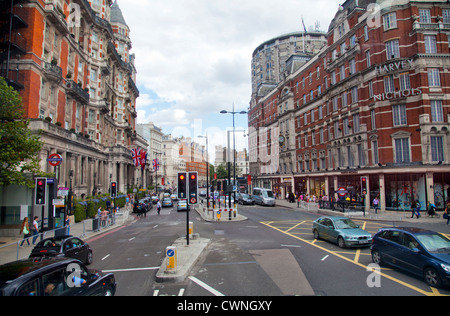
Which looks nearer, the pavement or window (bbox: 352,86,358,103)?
the pavement

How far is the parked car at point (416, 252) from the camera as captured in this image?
7.79 meters

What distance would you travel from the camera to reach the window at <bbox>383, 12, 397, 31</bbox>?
30.2m

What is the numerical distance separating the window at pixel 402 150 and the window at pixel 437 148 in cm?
217

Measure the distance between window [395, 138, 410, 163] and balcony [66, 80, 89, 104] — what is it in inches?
1548

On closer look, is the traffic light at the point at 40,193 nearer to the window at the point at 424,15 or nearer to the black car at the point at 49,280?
the black car at the point at 49,280

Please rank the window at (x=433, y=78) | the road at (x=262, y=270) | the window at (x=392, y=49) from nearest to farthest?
the road at (x=262, y=270), the window at (x=433, y=78), the window at (x=392, y=49)

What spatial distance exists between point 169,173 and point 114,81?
6401 cm

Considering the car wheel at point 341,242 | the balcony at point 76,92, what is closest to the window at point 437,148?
the car wheel at point 341,242

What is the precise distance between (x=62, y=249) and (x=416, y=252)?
12876 mm

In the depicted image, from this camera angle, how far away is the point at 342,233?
13.3m

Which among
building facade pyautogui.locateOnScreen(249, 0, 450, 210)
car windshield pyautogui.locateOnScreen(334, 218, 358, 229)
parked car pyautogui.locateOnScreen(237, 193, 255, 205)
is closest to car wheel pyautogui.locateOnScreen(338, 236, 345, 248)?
car windshield pyautogui.locateOnScreen(334, 218, 358, 229)

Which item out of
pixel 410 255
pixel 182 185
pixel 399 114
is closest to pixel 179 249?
pixel 182 185

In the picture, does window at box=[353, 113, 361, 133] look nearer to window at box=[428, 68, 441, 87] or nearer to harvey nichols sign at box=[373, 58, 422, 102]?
harvey nichols sign at box=[373, 58, 422, 102]

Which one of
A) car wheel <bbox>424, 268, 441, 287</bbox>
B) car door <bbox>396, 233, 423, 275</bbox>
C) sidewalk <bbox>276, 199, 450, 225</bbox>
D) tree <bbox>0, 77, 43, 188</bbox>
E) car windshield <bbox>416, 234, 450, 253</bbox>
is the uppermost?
tree <bbox>0, 77, 43, 188</bbox>
